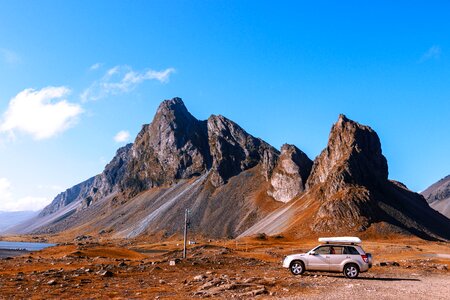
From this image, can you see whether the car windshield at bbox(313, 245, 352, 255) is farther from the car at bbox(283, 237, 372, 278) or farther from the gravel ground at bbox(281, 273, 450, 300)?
the gravel ground at bbox(281, 273, 450, 300)

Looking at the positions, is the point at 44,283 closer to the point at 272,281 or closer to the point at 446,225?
the point at 272,281

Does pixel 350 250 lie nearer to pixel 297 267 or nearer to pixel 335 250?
pixel 335 250

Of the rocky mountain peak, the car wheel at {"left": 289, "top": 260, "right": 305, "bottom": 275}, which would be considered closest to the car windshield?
the car wheel at {"left": 289, "top": 260, "right": 305, "bottom": 275}

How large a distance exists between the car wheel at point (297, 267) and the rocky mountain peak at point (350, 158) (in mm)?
135310

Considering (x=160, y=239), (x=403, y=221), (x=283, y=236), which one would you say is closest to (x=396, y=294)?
(x=283, y=236)

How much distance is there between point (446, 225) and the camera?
16900 centimetres

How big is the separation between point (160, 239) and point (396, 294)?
597 ft

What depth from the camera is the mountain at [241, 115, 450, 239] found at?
14062 cm

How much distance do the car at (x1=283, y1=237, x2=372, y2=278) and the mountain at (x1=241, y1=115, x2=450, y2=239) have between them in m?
109

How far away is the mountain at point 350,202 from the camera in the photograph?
14062 centimetres

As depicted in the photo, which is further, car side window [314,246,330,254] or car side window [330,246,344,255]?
car side window [314,246,330,254]

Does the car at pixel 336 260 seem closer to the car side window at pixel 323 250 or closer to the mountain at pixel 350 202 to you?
the car side window at pixel 323 250

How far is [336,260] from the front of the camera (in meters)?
30.7

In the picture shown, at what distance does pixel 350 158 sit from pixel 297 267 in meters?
144
